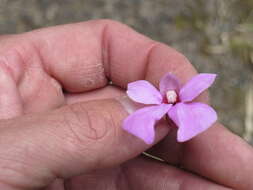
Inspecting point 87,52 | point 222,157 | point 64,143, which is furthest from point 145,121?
point 87,52

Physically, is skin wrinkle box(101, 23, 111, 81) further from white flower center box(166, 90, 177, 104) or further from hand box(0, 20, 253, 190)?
white flower center box(166, 90, 177, 104)

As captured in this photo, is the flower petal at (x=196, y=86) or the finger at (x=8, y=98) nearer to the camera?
the flower petal at (x=196, y=86)

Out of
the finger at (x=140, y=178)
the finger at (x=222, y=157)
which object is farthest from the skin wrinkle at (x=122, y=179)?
the finger at (x=222, y=157)

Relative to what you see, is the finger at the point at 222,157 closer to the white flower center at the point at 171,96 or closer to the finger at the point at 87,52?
the white flower center at the point at 171,96

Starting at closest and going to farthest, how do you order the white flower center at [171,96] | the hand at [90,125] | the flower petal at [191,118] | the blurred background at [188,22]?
the flower petal at [191,118] → the hand at [90,125] → the white flower center at [171,96] → the blurred background at [188,22]

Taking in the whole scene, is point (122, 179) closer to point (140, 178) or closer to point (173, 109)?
point (140, 178)

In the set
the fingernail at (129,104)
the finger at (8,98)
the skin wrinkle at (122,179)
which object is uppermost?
the fingernail at (129,104)

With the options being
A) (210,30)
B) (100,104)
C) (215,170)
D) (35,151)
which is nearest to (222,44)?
(210,30)
